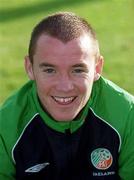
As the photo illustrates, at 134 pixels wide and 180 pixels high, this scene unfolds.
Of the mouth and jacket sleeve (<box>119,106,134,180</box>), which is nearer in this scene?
the mouth

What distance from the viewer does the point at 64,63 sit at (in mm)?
3559

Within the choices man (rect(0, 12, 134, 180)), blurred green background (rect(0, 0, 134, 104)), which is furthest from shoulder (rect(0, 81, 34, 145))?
blurred green background (rect(0, 0, 134, 104))

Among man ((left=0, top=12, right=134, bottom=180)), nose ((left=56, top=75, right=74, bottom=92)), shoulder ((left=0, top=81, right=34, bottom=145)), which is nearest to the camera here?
nose ((left=56, top=75, right=74, bottom=92))

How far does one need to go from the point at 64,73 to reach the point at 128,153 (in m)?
0.67

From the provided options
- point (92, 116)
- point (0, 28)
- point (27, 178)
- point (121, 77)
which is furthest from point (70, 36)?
point (0, 28)

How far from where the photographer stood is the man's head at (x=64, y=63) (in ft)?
11.7

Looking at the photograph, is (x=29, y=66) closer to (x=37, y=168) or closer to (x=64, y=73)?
(x=64, y=73)

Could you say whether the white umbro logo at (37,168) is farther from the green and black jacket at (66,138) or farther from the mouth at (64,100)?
the mouth at (64,100)

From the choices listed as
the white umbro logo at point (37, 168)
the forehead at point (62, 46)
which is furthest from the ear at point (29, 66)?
the white umbro logo at point (37, 168)

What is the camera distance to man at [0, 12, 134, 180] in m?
3.69

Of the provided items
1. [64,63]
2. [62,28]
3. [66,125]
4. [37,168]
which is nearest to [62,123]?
[66,125]

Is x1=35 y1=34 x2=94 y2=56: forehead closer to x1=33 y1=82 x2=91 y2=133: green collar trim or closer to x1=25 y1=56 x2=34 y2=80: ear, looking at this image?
x1=25 y1=56 x2=34 y2=80: ear

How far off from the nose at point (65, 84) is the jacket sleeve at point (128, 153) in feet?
1.56

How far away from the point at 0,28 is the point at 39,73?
492cm
